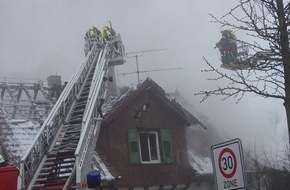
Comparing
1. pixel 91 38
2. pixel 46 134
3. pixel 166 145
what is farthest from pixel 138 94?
pixel 46 134

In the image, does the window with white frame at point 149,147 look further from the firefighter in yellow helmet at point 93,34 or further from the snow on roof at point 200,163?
the firefighter in yellow helmet at point 93,34

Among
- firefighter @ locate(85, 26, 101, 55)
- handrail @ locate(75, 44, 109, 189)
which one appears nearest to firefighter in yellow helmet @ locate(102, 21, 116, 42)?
firefighter @ locate(85, 26, 101, 55)

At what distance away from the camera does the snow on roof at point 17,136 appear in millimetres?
12495

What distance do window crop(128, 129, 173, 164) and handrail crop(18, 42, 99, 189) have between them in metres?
3.34

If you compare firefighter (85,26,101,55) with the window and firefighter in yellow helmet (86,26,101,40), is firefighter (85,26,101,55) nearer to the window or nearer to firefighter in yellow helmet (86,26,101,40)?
firefighter in yellow helmet (86,26,101,40)

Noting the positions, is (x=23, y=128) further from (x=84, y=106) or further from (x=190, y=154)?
(x=190, y=154)

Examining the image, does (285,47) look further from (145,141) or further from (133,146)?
(145,141)

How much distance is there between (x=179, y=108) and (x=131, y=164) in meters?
2.72

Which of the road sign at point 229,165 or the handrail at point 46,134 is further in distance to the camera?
the handrail at point 46,134

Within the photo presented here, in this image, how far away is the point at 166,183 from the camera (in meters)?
14.8

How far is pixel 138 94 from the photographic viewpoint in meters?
15.0

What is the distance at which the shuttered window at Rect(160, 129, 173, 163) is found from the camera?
1507 centimetres

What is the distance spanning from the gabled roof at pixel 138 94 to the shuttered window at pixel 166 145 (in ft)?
2.52

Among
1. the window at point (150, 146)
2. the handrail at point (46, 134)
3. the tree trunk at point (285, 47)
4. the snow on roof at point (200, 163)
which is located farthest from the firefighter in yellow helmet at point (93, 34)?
the tree trunk at point (285, 47)
